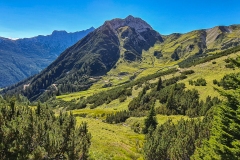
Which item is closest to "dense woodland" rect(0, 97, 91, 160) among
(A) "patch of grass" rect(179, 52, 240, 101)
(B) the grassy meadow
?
(B) the grassy meadow

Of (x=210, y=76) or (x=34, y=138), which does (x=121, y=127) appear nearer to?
(x=34, y=138)

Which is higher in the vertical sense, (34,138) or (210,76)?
(210,76)

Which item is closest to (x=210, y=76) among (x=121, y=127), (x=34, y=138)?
(x=121, y=127)

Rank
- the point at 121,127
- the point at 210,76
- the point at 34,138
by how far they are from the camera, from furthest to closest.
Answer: the point at 210,76 → the point at 121,127 → the point at 34,138

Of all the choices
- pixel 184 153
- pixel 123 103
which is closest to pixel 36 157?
pixel 184 153

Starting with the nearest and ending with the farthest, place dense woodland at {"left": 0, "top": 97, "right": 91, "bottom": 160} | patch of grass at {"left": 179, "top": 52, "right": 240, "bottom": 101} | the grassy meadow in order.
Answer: dense woodland at {"left": 0, "top": 97, "right": 91, "bottom": 160} < the grassy meadow < patch of grass at {"left": 179, "top": 52, "right": 240, "bottom": 101}

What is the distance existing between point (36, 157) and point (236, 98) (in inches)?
815

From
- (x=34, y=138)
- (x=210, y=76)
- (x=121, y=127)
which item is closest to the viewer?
(x=34, y=138)

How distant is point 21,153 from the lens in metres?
20.0

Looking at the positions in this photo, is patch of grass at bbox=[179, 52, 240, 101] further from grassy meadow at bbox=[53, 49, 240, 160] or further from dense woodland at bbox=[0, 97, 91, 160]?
dense woodland at bbox=[0, 97, 91, 160]

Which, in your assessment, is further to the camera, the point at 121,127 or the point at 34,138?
the point at 121,127

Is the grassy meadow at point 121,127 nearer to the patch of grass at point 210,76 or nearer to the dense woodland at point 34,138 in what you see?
the patch of grass at point 210,76

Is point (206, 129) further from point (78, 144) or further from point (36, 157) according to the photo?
point (36, 157)

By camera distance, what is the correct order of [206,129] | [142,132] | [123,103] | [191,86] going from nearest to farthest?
[206,129] → [142,132] → [191,86] → [123,103]
